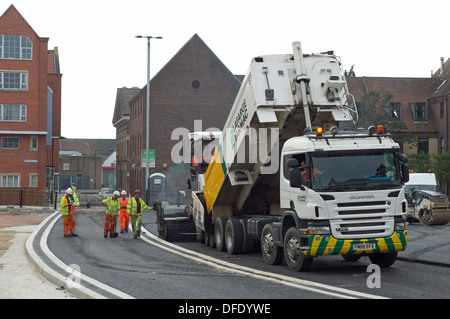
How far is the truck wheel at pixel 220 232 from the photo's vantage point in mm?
17188

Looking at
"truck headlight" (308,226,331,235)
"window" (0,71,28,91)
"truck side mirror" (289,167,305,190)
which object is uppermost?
"window" (0,71,28,91)

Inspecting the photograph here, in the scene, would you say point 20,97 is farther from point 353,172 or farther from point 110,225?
point 353,172

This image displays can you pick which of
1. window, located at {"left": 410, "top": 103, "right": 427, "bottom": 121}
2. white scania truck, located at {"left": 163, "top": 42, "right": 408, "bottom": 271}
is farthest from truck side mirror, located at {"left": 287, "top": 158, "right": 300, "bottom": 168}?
window, located at {"left": 410, "top": 103, "right": 427, "bottom": 121}

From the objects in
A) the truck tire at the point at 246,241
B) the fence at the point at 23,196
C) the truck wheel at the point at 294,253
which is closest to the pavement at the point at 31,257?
the truck wheel at the point at 294,253

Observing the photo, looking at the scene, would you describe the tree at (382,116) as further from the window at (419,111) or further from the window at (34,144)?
the window at (34,144)

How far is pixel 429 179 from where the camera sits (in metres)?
30.8

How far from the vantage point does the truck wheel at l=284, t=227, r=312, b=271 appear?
12.5m

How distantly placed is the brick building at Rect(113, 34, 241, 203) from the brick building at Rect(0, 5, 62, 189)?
868 cm

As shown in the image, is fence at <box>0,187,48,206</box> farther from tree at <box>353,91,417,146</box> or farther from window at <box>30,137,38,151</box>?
tree at <box>353,91,417,146</box>

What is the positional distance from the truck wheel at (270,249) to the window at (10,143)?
121ft

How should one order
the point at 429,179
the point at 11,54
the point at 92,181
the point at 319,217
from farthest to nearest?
the point at 92,181
the point at 11,54
the point at 429,179
the point at 319,217
